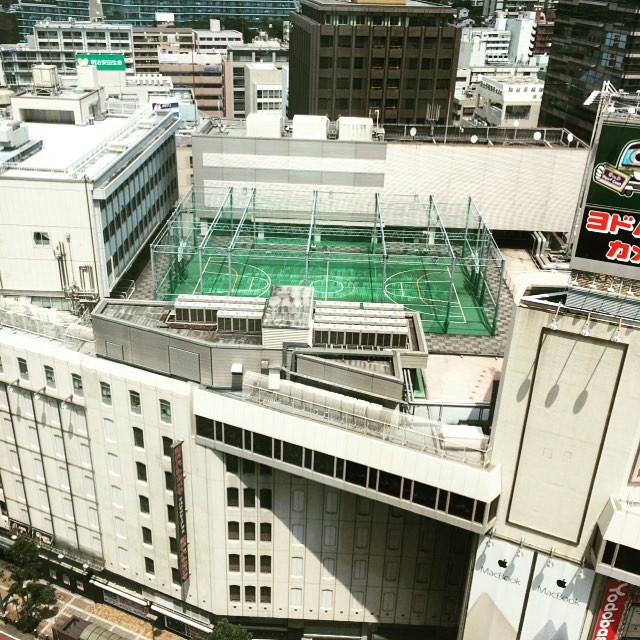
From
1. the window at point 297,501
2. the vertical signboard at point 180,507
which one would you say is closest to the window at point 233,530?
the vertical signboard at point 180,507

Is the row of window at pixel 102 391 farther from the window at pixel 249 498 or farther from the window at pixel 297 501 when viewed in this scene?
the window at pixel 297 501

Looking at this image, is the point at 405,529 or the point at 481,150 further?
the point at 481,150

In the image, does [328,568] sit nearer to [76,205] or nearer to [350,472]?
[350,472]

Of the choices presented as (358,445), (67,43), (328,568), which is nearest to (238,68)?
(67,43)

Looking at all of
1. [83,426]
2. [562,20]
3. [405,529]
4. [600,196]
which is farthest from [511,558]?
[562,20]

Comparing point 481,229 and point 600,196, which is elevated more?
point 600,196

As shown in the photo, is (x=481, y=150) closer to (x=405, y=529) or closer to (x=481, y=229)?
(x=481, y=229)
